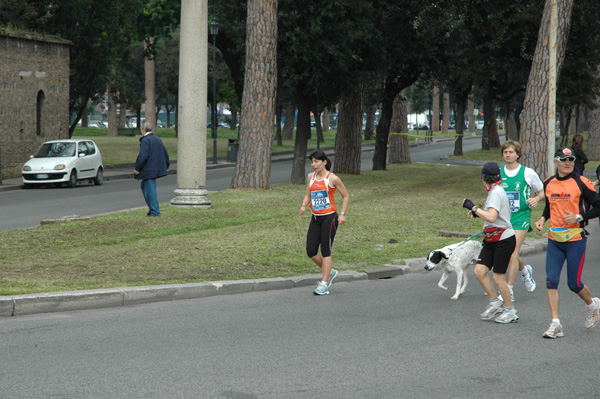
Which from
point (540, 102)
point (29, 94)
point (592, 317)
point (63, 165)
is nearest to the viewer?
point (592, 317)

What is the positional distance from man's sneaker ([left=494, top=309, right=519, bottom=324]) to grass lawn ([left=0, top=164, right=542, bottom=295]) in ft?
10.9

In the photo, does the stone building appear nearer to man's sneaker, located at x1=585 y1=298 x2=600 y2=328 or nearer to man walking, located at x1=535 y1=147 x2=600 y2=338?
man walking, located at x1=535 y1=147 x2=600 y2=338

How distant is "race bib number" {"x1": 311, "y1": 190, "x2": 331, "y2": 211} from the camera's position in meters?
10.1

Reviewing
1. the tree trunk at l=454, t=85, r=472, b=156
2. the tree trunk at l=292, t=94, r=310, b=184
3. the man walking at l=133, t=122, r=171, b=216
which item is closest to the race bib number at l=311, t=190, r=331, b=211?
the man walking at l=133, t=122, r=171, b=216

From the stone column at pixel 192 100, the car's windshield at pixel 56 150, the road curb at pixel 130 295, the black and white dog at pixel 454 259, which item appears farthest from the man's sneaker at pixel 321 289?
the car's windshield at pixel 56 150

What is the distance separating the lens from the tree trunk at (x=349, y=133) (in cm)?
3130

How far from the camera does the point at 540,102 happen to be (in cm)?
2198

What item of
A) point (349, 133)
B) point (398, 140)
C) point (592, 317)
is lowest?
point (592, 317)

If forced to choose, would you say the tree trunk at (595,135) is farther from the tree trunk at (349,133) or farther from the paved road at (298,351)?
the paved road at (298,351)

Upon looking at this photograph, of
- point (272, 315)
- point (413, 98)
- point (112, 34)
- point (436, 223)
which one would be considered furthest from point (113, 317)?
point (413, 98)

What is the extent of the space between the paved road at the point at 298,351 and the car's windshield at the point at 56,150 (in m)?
21.1

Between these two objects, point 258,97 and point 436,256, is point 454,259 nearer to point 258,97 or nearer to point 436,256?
point 436,256

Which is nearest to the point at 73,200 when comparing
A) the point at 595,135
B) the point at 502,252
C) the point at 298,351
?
the point at 502,252

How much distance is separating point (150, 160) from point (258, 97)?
23.0 feet
